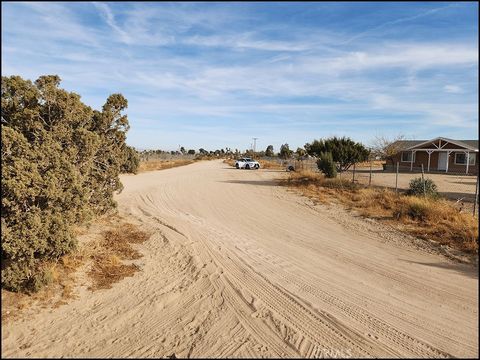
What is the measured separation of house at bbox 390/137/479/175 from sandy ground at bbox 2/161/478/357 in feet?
99.8

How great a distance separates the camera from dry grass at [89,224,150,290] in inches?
240

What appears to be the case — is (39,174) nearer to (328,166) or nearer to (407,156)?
(328,166)

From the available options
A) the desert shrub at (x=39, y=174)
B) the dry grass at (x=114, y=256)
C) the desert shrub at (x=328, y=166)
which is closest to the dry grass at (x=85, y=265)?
the dry grass at (x=114, y=256)

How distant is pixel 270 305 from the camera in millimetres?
5203

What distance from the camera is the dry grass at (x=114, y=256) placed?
6.09 metres

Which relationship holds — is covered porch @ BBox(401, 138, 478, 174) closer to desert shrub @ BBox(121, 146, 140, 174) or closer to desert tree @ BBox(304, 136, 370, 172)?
desert tree @ BBox(304, 136, 370, 172)

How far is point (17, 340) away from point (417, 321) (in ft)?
16.8

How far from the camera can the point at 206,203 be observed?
15.1 meters

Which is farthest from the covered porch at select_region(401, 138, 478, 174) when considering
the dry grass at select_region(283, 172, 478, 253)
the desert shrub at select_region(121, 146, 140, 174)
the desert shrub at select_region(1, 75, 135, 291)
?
the desert shrub at select_region(1, 75, 135, 291)

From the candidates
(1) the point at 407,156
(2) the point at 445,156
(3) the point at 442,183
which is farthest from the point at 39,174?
(1) the point at 407,156

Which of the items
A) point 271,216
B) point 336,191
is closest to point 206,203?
point 271,216

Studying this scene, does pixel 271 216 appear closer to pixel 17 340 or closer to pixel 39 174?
pixel 39 174

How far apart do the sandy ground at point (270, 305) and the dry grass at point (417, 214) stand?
3.19 ft

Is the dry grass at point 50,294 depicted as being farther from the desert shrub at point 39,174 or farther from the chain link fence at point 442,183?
the chain link fence at point 442,183
